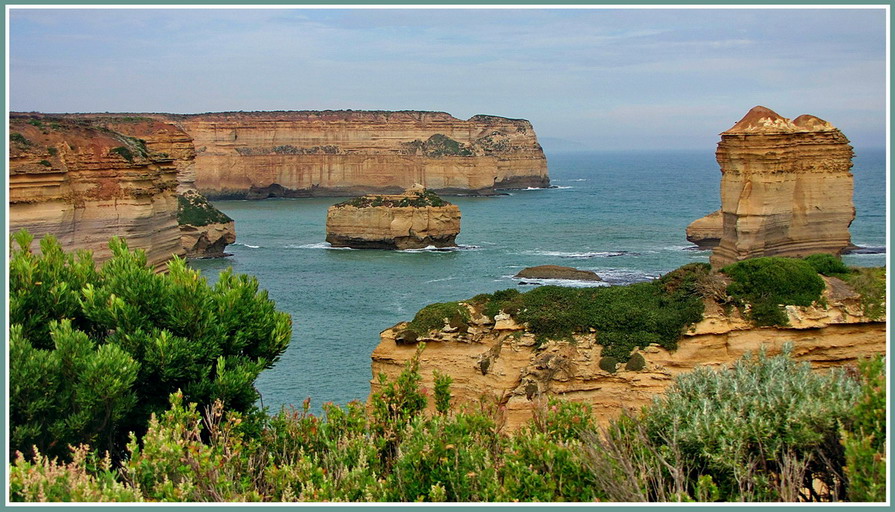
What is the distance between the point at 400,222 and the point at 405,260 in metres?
6.61

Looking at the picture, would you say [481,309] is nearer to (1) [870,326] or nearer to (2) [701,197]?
(1) [870,326]

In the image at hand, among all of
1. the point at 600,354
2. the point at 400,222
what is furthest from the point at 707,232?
the point at 600,354

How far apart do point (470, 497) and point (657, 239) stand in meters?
69.1

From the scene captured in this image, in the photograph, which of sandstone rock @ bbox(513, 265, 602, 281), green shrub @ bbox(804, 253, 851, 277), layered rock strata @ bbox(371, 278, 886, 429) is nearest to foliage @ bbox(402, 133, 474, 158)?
sandstone rock @ bbox(513, 265, 602, 281)

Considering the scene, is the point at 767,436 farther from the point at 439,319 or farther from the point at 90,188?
the point at 90,188

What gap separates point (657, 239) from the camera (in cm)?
7906

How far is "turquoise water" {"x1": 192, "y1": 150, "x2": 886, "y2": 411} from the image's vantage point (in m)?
35.5

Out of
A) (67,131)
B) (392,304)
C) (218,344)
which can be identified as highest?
(67,131)

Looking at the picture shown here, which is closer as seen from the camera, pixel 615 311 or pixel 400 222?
pixel 615 311

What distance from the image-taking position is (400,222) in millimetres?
72562

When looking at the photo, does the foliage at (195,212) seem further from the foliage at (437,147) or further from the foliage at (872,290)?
the foliage at (437,147)

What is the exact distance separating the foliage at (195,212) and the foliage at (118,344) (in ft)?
169

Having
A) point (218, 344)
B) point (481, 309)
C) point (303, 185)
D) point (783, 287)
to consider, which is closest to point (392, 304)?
point (481, 309)

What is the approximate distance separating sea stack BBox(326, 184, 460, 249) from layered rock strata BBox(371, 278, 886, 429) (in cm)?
4966
